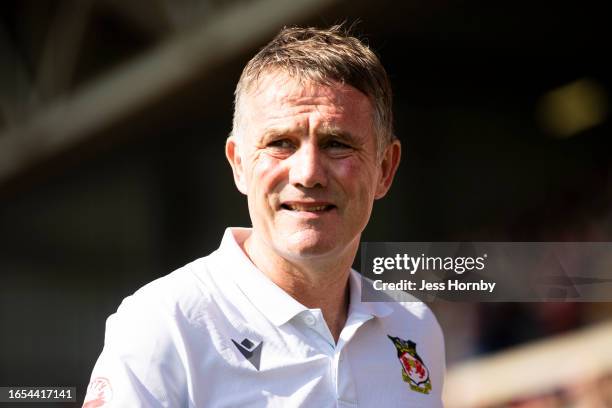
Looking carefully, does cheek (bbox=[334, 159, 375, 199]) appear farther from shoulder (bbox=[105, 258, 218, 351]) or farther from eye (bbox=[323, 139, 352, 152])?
shoulder (bbox=[105, 258, 218, 351])

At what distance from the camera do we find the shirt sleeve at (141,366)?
1.25 metres

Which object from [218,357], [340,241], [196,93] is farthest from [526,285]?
[196,93]

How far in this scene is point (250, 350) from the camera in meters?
1.36

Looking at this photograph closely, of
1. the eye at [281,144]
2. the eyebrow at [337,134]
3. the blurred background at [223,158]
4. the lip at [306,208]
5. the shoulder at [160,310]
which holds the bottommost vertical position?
the shoulder at [160,310]

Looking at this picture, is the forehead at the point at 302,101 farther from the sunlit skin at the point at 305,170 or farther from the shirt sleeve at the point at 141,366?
the shirt sleeve at the point at 141,366

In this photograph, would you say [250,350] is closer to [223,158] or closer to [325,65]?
[325,65]

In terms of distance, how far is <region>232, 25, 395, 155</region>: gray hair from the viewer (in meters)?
1.41

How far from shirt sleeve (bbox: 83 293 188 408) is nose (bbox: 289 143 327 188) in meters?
0.27

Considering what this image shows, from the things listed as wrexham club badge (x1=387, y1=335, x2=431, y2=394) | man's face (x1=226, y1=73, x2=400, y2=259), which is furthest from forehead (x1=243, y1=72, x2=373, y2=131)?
wrexham club badge (x1=387, y1=335, x2=431, y2=394)

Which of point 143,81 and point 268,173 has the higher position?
point 143,81

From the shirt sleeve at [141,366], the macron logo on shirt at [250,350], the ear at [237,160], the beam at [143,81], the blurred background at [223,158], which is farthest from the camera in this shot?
the beam at [143,81]

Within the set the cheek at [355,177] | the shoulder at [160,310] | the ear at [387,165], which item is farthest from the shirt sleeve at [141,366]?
the ear at [387,165]

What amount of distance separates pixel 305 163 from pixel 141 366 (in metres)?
0.38

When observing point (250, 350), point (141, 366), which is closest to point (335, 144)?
point (250, 350)
